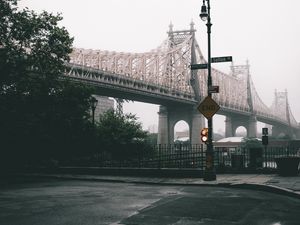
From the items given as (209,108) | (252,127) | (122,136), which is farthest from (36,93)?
(252,127)

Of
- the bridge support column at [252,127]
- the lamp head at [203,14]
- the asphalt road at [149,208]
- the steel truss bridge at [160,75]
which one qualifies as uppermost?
the steel truss bridge at [160,75]

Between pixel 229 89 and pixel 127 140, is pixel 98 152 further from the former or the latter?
pixel 229 89

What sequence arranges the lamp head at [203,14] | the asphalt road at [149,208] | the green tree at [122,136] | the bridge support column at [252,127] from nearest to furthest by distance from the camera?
the asphalt road at [149,208]
the lamp head at [203,14]
the green tree at [122,136]
the bridge support column at [252,127]

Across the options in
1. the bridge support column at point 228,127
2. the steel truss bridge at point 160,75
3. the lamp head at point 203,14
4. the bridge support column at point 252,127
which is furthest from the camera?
the bridge support column at point 228,127

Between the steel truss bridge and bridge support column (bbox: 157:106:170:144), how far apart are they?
5.22m

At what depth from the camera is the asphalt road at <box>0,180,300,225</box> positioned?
8.35m

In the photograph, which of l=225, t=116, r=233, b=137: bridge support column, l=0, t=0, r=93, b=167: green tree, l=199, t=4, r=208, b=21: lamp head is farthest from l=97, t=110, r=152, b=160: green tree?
l=225, t=116, r=233, b=137: bridge support column

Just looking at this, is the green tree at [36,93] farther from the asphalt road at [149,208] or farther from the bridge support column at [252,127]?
the bridge support column at [252,127]

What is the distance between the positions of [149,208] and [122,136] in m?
27.3

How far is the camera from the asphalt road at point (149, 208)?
27.4ft

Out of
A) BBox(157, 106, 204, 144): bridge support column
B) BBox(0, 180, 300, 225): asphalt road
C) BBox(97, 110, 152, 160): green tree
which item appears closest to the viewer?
BBox(0, 180, 300, 225): asphalt road

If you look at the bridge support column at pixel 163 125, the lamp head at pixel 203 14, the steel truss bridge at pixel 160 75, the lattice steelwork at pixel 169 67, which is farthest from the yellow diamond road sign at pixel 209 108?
the bridge support column at pixel 163 125

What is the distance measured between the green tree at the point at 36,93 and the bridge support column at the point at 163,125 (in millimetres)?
63336

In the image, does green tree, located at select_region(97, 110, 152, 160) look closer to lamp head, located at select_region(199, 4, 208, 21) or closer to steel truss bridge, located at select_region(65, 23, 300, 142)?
steel truss bridge, located at select_region(65, 23, 300, 142)
